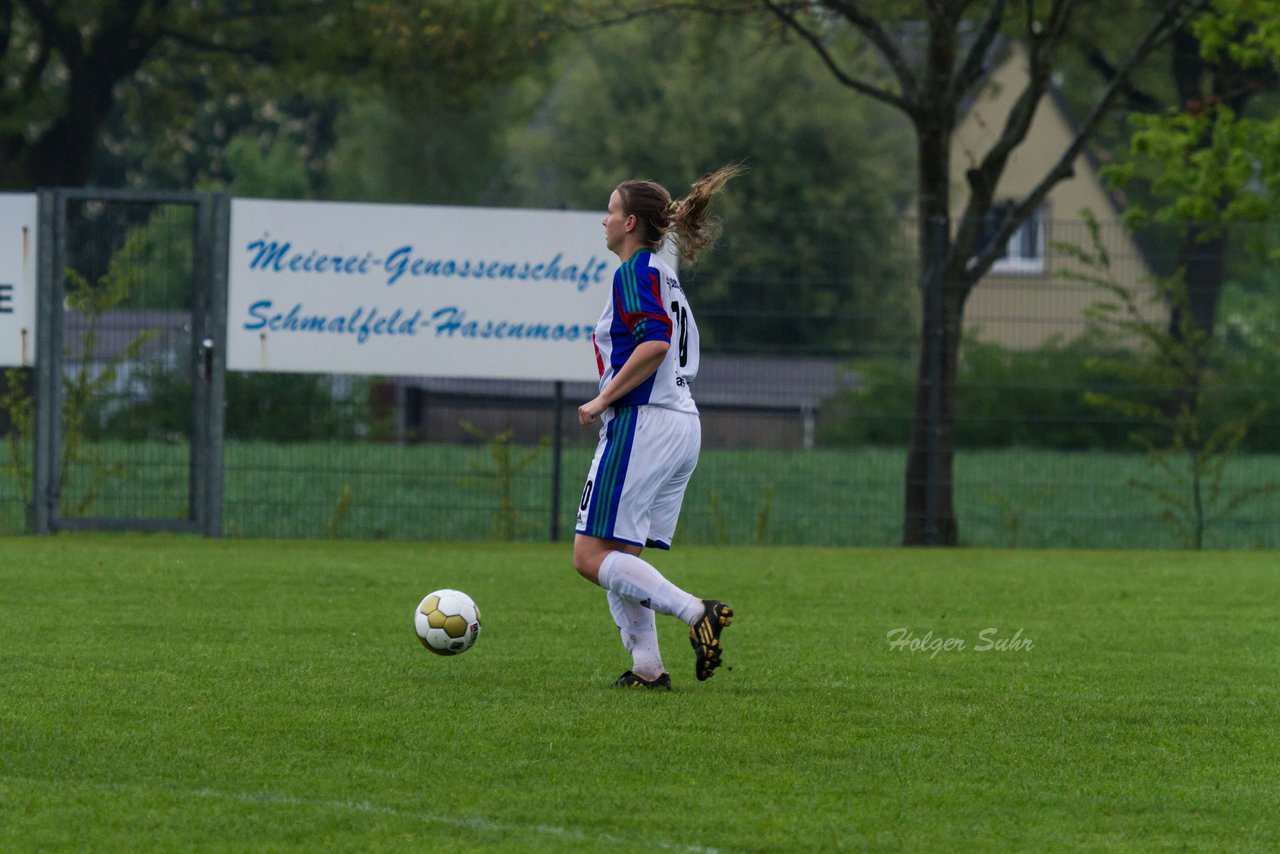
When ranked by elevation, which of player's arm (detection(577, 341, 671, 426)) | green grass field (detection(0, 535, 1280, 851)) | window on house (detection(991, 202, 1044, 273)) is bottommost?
green grass field (detection(0, 535, 1280, 851))

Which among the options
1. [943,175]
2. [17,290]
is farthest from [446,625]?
[943,175]

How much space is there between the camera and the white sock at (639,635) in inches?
269

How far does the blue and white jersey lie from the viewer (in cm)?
656

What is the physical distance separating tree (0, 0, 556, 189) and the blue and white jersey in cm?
1478

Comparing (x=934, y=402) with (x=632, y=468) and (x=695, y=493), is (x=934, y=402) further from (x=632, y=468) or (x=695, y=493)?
(x=632, y=468)

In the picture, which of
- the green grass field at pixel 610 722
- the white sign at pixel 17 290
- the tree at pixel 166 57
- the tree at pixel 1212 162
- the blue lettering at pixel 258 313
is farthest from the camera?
the tree at pixel 166 57

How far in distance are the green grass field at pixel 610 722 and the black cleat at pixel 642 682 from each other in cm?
11

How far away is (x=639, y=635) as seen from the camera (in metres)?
6.85

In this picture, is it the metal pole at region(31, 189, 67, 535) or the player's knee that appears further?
the metal pole at region(31, 189, 67, 535)

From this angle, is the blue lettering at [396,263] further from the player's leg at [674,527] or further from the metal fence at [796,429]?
the player's leg at [674,527]

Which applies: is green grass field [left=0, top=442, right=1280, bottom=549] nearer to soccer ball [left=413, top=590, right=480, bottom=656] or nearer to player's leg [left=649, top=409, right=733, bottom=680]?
soccer ball [left=413, top=590, right=480, bottom=656]

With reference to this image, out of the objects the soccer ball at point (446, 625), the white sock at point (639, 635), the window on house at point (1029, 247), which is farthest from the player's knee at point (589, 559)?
the window on house at point (1029, 247)

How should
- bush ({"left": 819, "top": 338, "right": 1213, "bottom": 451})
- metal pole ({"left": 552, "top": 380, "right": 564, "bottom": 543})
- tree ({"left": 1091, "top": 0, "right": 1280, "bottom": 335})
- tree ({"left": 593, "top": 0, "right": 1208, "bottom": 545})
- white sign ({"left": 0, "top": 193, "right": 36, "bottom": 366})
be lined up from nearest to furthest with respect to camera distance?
white sign ({"left": 0, "top": 193, "right": 36, "bottom": 366}), metal pole ({"left": 552, "top": 380, "right": 564, "bottom": 543}), tree ({"left": 593, "top": 0, "right": 1208, "bottom": 545}), bush ({"left": 819, "top": 338, "right": 1213, "bottom": 451}), tree ({"left": 1091, "top": 0, "right": 1280, "bottom": 335})

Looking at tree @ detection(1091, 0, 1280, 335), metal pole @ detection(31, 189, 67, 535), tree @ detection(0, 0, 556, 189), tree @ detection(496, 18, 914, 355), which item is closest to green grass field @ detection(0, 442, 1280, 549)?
metal pole @ detection(31, 189, 67, 535)
